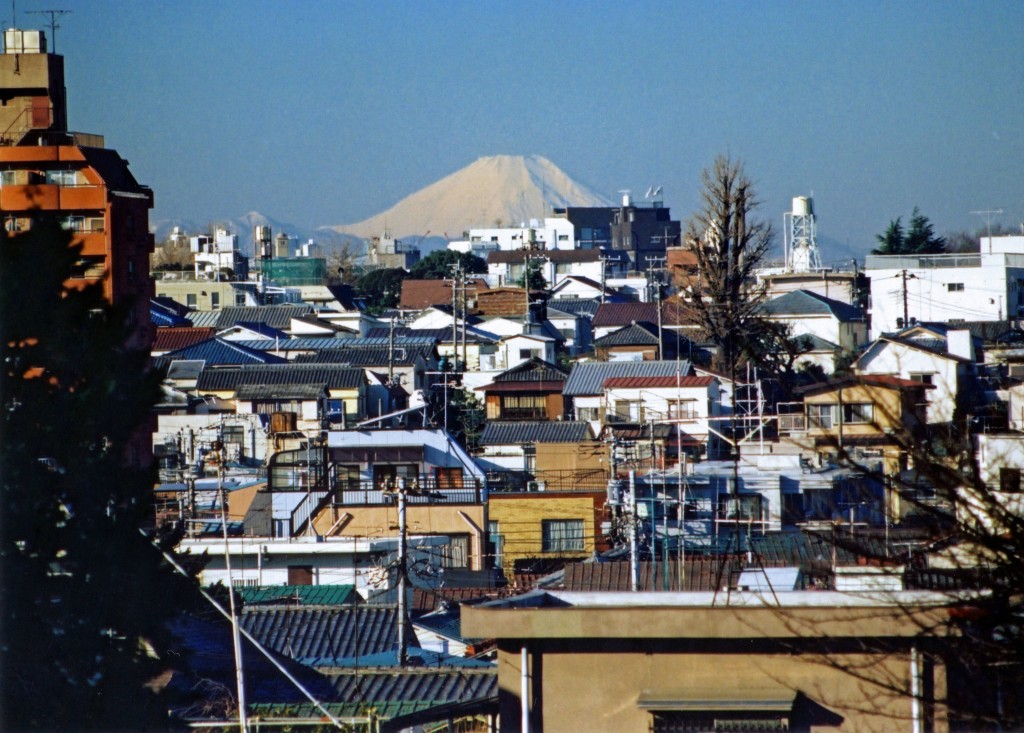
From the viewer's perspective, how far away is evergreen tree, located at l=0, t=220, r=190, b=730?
13.5ft

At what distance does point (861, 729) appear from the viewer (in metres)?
3.84

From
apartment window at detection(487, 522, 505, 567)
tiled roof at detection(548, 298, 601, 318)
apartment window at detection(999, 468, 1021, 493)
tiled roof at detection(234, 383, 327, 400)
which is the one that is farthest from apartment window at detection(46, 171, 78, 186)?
tiled roof at detection(548, 298, 601, 318)

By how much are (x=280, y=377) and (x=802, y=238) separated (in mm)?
17275

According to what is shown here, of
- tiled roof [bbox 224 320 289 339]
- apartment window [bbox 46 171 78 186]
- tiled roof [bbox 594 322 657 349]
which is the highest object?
apartment window [bbox 46 171 78 186]

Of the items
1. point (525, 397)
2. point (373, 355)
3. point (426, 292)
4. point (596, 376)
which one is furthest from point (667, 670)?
point (426, 292)

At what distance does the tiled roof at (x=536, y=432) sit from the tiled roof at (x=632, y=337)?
608cm

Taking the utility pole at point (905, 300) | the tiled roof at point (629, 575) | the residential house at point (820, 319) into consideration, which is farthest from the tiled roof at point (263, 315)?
the tiled roof at point (629, 575)

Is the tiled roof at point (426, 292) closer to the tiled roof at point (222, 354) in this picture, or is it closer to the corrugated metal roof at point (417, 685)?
the tiled roof at point (222, 354)

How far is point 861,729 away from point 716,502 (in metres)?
6.98

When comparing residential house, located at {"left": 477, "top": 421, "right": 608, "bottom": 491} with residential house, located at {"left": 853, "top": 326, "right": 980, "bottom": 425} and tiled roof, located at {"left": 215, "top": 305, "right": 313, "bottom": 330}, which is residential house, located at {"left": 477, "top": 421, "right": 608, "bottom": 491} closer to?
residential house, located at {"left": 853, "top": 326, "right": 980, "bottom": 425}

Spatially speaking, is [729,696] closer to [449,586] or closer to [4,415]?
[4,415]

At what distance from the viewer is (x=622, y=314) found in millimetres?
27578

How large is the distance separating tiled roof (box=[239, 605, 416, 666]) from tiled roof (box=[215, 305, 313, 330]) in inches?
756

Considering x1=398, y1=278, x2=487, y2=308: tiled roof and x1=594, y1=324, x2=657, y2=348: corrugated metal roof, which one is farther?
x1=398, y1=278, x2=487, y2=308: tiled roof
